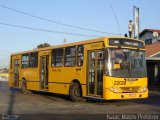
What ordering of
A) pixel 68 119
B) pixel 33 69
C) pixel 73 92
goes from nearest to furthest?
pixel 68 119 < pixel 73 92 < pixel 33 69

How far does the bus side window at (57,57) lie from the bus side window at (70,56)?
2.38 ft

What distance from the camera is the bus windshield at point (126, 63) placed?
17844 mm

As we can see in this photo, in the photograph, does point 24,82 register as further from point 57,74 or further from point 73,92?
point 73,92

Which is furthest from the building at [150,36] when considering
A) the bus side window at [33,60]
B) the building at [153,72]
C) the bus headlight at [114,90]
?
the bus headlight at [114,90]

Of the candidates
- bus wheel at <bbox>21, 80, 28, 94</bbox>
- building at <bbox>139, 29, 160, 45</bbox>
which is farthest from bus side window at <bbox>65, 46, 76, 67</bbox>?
building at <bbox>139, 29, 160, 45</bbox>

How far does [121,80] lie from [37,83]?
8462 millimetres

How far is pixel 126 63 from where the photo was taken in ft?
59.6

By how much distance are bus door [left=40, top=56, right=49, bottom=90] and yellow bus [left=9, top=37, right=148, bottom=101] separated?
1.01 m

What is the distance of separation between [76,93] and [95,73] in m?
2.13

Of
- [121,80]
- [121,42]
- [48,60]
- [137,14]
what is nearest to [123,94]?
[121,80]

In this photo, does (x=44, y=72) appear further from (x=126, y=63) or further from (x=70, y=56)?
(x=126, y=63)

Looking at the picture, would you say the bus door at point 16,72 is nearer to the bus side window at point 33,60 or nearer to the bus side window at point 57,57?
the bus side window at point 33,60

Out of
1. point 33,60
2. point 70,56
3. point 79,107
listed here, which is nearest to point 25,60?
point 33,60

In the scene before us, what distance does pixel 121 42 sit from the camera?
728 inches
